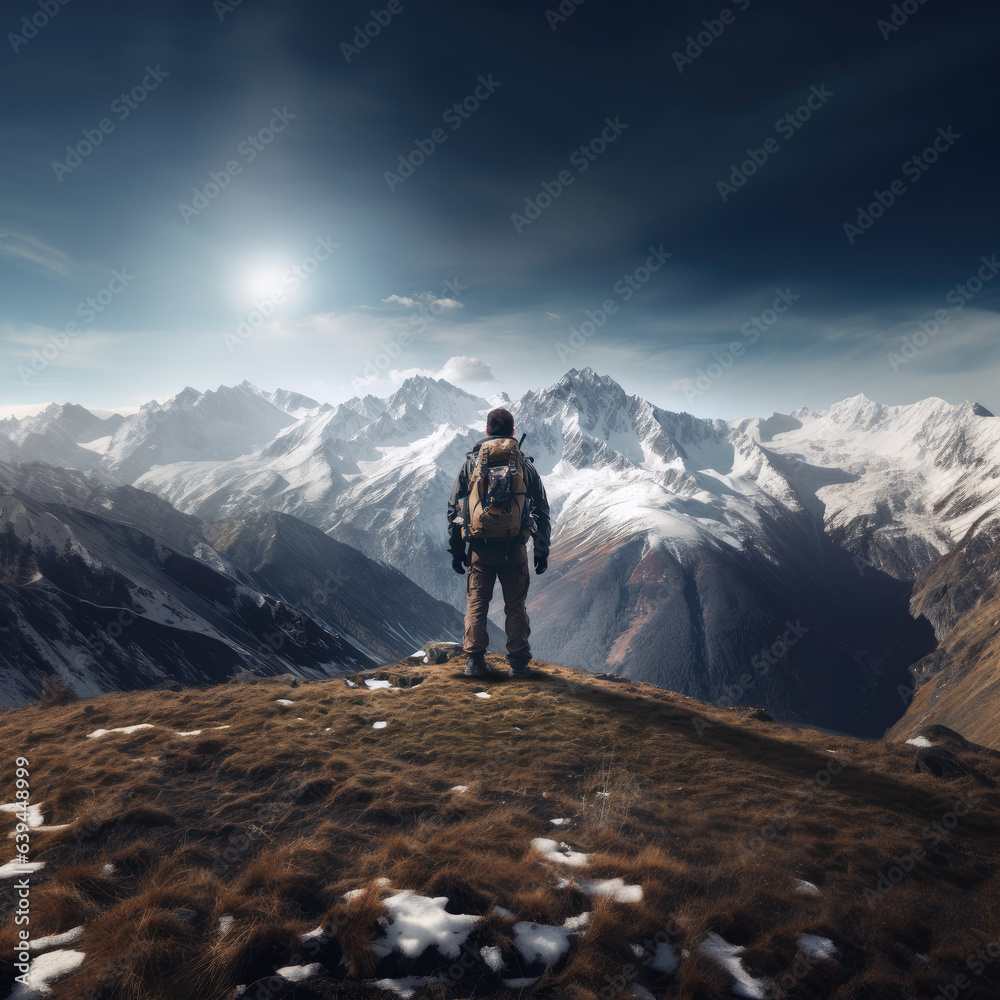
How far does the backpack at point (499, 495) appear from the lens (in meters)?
14.0

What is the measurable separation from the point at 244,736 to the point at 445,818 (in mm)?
5171

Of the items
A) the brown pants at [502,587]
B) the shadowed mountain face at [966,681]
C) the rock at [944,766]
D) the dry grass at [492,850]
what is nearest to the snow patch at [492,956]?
the dry grass at [492,850]

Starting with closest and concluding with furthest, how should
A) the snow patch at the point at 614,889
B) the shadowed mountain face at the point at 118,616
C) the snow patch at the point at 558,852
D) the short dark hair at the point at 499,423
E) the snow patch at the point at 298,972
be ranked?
the snow patch at the point at 298,972
the snow patch at the point at 614,889
the snow patch at the point at 558,852
the short dark hair at the point at 499,423
the shadowed mountain face at the point at 118,616

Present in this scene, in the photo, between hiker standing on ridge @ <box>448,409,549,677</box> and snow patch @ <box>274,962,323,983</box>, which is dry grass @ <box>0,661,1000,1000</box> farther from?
hiker standing on ridge @ <box>448,409,549,677</box>

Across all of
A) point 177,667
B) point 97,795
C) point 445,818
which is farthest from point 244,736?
point 177,667

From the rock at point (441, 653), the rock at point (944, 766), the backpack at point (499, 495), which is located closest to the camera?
the rock at point (944, 766)

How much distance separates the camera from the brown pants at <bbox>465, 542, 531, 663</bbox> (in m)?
14.6

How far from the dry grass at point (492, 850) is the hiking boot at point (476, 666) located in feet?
13.6

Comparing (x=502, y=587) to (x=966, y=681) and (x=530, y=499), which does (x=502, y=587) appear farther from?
(x=966, y=681)

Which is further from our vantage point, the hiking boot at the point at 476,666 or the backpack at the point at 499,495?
the hiking boot at the point at 476,666

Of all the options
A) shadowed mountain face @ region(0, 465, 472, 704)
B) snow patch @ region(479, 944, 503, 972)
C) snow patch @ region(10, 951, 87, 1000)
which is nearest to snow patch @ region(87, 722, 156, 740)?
snow patch @ region(10, 951, 87, 1000)

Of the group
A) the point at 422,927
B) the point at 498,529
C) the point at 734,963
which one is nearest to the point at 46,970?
the point at 422,927

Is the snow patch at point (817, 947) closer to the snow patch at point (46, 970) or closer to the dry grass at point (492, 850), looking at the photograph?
the dry grass at point (492, 850)

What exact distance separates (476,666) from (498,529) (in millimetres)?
4440
